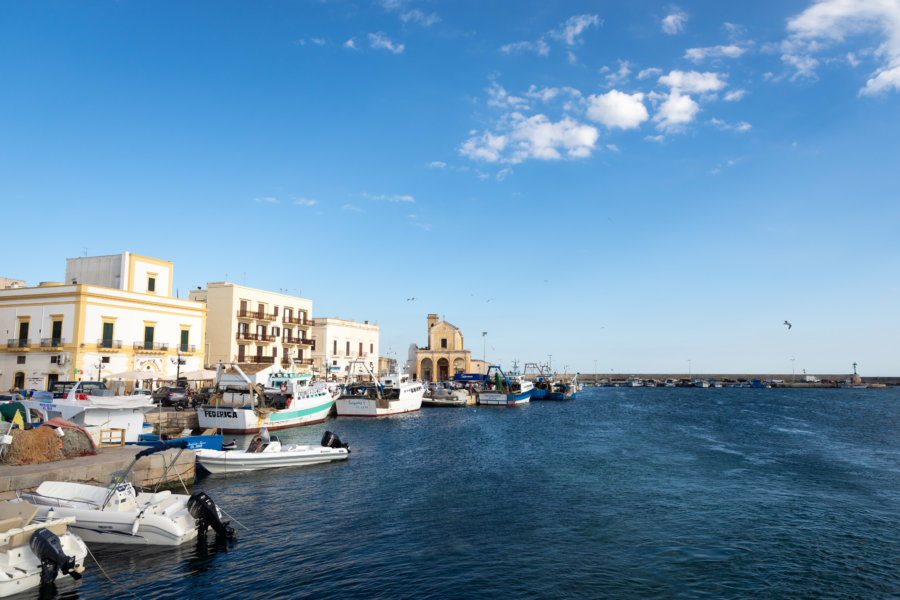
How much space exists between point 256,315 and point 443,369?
50700mm

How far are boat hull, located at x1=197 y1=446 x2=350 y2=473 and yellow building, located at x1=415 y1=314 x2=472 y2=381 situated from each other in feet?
249

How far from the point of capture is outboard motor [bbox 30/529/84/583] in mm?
11125

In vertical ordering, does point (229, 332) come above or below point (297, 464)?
above

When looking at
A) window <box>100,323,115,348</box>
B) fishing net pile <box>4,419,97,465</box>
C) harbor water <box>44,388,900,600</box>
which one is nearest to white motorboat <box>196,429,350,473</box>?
harbor water <box>44,388,900,600</box>

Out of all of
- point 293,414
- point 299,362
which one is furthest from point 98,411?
point 299,362

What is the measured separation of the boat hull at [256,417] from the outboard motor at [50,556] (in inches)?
844

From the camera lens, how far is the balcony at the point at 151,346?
41.3 meters

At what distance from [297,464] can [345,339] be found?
48099mm

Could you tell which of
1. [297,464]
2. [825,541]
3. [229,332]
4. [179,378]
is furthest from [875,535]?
[229,332]

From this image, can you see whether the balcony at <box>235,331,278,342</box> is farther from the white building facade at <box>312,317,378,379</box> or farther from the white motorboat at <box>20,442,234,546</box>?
the white motorboat at <box>20,442,234,546</box>

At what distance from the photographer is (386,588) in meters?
11.6

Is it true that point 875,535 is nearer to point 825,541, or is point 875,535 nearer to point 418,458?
point 825,541

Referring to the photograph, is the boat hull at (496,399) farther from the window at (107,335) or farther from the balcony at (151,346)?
the window at (107,335)

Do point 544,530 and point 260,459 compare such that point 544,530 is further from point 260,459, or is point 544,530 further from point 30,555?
point 260,459
